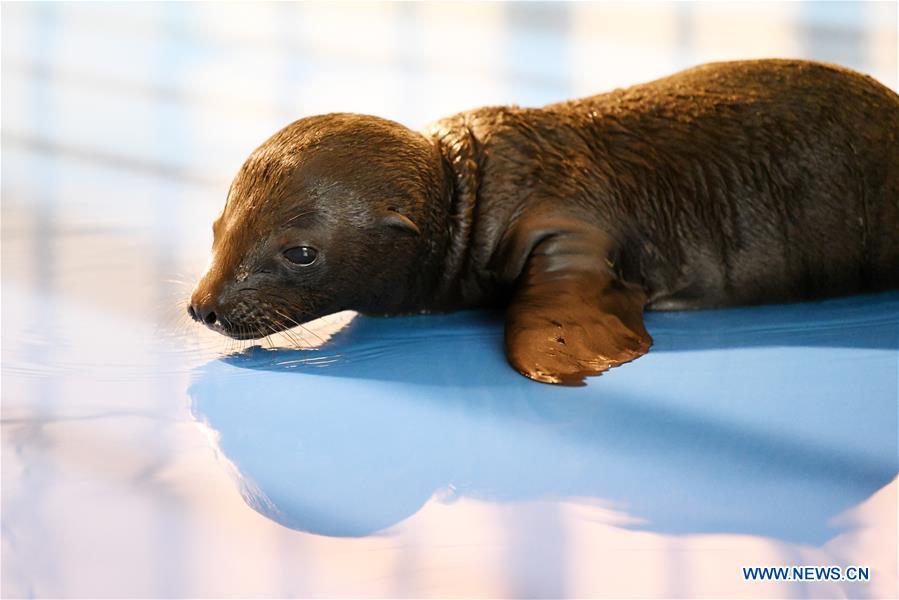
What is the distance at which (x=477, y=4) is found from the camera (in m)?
14.0

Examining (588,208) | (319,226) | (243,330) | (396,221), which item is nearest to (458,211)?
(396,221)

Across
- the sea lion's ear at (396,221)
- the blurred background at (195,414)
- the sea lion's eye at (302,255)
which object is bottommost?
the blurred background at (195,414)

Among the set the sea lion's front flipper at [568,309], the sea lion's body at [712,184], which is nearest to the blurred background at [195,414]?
the sea lion's front flipper at [568,309]

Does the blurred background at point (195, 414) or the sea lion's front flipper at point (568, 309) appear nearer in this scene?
the blurred background at point (195, 414)

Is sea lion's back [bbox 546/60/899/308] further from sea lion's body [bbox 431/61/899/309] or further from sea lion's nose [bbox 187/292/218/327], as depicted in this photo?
sea lion's nose [bbox 187/292/218/327]

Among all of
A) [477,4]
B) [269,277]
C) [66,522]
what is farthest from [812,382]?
[477,4]

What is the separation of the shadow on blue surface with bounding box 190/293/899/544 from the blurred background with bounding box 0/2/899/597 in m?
0.02

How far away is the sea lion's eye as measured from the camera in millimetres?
4590

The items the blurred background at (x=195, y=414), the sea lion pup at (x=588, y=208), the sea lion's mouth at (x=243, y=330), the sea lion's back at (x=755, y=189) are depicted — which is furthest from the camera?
the sea lion's back at (x=755, y=189)

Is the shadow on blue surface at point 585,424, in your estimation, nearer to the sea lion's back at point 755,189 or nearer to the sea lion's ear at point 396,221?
the sea lion's back at point 755,189

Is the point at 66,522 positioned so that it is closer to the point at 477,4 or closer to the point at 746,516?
the point at 746,516

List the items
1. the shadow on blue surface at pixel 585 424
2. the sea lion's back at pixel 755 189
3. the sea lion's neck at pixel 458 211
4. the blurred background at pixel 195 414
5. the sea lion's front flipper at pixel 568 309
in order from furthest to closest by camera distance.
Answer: the sea lion's back at pixel 755 189 → the sea lion's neck at pixel 458 211 → the sea lion's front flipper at pixel 568 309 → the shadow on blue surface at pixel 585 424 → the blurred background at pixel 195 414

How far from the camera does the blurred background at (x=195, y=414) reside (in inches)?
119

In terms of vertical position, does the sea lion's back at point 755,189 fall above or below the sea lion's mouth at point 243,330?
above
